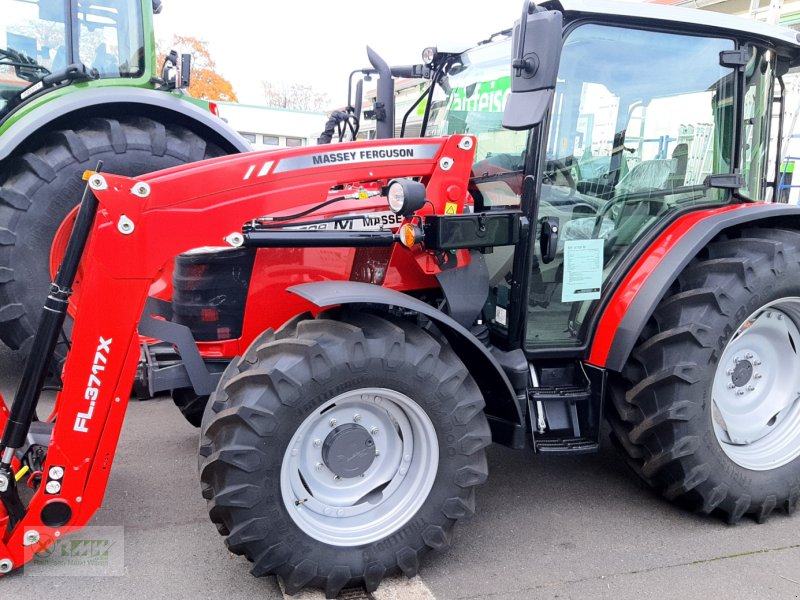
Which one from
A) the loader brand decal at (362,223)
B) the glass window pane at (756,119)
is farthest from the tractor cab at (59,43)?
the glass window pane at (756,119)

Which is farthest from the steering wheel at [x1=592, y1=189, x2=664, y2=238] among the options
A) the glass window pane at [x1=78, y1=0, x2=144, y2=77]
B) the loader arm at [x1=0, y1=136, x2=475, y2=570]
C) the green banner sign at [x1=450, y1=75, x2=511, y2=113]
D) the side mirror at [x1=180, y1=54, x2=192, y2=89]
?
the glass window pane at [x1=78, y1=0, x2=144, y2=77]

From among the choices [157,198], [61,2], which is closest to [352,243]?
[157,198]

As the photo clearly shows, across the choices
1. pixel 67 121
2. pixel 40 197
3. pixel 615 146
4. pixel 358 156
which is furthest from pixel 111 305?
pixel 67 121

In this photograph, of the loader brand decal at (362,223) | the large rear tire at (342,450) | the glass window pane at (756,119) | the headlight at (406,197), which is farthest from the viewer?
the glass window pane at (756,119)

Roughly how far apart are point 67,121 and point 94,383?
2730mm

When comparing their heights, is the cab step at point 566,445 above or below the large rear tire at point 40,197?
below

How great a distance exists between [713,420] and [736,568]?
632mm

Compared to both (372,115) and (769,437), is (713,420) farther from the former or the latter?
(372,115)

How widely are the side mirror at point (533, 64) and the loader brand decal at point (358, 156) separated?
45 cm

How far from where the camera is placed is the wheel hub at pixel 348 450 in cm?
244

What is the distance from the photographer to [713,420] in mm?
2973

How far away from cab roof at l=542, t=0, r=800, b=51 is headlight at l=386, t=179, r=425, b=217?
0.92 meters

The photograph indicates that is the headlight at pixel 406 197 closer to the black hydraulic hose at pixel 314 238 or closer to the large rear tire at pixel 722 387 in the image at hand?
the black hydraulic hose at pixel 314 238

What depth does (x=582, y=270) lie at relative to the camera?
9.66 ft
